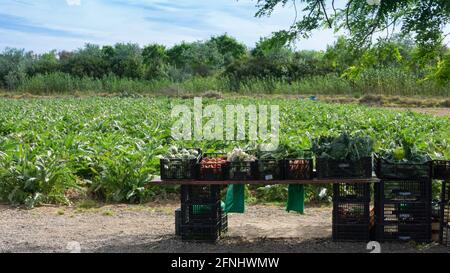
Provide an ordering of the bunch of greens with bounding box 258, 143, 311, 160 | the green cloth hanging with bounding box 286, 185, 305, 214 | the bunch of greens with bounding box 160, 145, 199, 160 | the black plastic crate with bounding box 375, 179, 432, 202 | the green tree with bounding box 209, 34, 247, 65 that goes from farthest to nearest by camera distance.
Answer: the green tree with bounding box 209, 34, 247, 65
the bunch of greens with bounding box 258, 143, 311, 160
the green cloth hanging with bounding box 286, 185, 305, 214
the bunch of greens with bounding box 160, 145, 199, 160
the black plastic crate with bounding box 375, 179, 432, 202

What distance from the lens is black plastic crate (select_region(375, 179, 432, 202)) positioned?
645cm

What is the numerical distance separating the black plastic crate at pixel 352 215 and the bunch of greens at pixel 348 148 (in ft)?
1.94

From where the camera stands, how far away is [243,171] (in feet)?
21.5


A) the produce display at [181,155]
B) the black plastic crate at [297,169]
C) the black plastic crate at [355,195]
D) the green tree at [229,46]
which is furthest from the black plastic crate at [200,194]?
the green tree at [229,46]

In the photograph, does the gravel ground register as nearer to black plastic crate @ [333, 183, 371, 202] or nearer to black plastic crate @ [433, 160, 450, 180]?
black plastic crate @ [333, 183, 371, 202]

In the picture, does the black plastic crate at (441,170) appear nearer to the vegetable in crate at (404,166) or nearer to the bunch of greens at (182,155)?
the vegetable in crate at (404,166)

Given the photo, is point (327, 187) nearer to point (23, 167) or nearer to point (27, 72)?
point (23, 167)

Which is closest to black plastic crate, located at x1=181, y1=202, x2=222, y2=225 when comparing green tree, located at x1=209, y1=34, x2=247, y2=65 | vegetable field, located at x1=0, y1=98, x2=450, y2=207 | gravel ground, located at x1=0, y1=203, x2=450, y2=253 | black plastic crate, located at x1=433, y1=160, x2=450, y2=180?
gravel ground, located at x1=0, y1=203, x2=450, y2=253

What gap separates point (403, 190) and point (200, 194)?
2340mm

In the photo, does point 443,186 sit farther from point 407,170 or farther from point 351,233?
point 351,233

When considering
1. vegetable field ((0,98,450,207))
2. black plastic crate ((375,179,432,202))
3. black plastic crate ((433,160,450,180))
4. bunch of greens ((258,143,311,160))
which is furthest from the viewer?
vegetable field ((0,98,450,207))

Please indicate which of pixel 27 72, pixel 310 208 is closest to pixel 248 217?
pixel 310 208

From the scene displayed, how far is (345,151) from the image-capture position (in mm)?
6348
